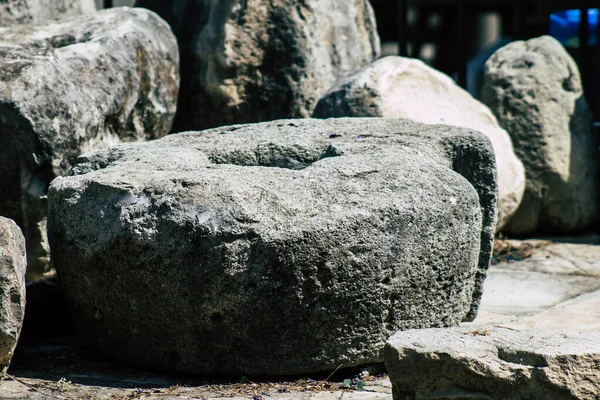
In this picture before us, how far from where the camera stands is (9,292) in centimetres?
296

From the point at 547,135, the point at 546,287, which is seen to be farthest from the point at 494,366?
the point at 547,135

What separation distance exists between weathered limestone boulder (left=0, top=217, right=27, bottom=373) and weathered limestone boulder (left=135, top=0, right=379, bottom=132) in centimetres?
274

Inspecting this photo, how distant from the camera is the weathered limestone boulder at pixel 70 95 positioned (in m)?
4.02

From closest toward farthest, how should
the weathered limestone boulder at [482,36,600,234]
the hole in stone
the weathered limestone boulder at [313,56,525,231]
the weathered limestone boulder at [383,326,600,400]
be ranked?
the weathered limestone boulder at [383,326,600,400] < the hole in stone < the weathered limestone boulder at [313,56,525,231] < the weathered limestone boulder at [482,36,600,234]

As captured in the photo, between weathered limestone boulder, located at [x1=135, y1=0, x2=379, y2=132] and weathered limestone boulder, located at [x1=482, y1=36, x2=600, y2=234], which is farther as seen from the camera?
weathered limestone boulder, located at [x1=482, y1=36, x2=600, y2=234]

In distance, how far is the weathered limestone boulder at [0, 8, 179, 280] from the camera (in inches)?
158

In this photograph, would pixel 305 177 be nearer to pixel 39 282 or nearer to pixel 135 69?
pixel 39 282

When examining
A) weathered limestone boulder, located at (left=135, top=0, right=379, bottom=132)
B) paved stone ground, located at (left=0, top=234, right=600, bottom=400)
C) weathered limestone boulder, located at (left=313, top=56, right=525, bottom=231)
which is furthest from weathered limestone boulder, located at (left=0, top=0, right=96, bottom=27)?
paved stone ground, located at (left=0, top=234, right=600, bottom=400)

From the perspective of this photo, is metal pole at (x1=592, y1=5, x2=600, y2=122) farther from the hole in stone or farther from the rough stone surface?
the hole in stone

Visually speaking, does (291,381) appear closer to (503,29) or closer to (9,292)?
(9,292)

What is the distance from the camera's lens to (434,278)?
3236mm

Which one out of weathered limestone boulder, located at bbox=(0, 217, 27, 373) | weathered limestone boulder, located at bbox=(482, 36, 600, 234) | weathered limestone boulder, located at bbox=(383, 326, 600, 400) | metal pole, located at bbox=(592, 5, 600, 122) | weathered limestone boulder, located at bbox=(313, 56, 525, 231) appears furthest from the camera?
metal pole, located at bbox=(592, 5, 600, 122)

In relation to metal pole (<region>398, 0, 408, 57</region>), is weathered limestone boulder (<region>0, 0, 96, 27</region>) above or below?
above

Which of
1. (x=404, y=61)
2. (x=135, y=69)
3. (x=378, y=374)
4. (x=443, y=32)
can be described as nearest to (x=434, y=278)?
Result: (x=378, y=374)
